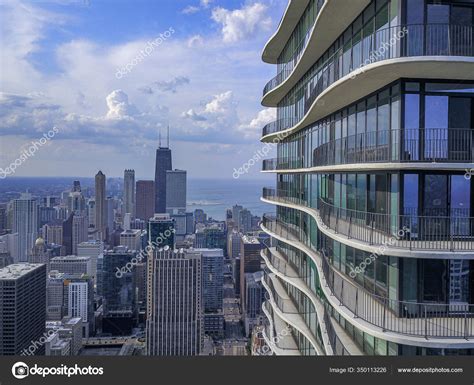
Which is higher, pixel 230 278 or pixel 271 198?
pixel 271 198

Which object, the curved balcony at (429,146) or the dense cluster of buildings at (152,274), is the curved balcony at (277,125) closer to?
the curved balcony at (429,146)

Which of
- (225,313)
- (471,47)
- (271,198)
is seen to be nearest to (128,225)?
(225,313)

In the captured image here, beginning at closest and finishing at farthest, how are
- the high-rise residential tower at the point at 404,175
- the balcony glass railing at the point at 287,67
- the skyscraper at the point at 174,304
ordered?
1. the high-rise residential tower at the point at 404,175
2. the balcony glass railing at the point at 287,67
3. the skyscraper at the point at 174,304

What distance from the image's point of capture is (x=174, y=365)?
5715mm

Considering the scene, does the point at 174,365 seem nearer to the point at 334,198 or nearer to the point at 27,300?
the point at 334,198

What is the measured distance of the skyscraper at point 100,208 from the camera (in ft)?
128

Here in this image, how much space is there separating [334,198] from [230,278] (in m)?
68.4

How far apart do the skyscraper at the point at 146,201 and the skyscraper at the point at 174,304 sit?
663 centimetres

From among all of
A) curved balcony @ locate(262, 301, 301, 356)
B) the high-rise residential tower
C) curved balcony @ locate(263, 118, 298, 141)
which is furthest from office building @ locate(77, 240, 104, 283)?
the high-rise residential tower

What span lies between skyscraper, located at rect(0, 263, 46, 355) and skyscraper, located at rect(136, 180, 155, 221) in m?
18.6

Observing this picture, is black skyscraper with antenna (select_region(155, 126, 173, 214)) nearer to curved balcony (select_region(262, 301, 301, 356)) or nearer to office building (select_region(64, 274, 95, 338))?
office building (select_region(64, 274, 95, 338))

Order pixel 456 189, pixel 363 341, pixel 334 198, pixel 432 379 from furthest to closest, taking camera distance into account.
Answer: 1. pixel 334 198
2. pixel 363 341
3. pixel 456 189
4. pixel 432 379

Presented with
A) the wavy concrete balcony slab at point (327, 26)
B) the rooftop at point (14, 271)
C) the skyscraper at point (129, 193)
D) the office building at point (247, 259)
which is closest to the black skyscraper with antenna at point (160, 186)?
the skyscraper at point (129, 193)

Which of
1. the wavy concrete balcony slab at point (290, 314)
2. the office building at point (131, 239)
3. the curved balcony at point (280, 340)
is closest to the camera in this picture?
the wavy concrete balcony slab at point (290, 314)
